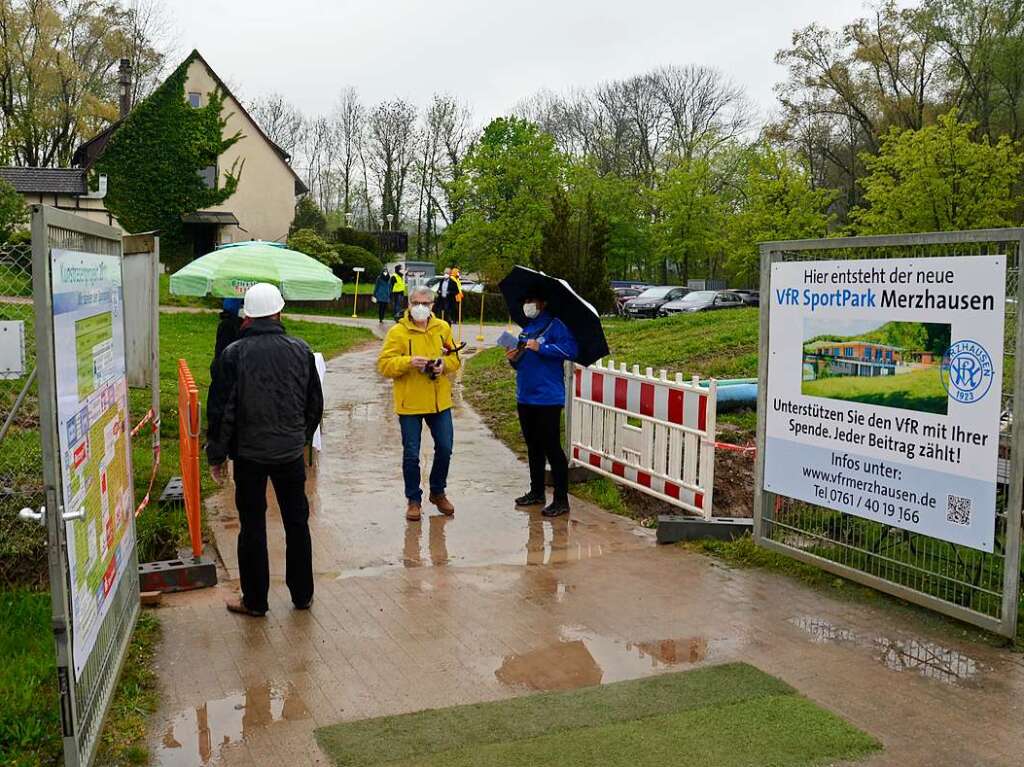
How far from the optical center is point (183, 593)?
616 centimetres

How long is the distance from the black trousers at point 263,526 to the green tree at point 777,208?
40.9 m

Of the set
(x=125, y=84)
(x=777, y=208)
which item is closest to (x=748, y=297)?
(x=777, y=208)

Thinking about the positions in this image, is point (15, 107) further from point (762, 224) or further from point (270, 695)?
point (270, 695)

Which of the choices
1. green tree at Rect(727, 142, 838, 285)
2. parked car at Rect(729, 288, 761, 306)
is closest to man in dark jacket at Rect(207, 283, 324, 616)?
parked car at Rect(729, 288, 761, 306)

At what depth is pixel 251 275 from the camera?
37.2ft

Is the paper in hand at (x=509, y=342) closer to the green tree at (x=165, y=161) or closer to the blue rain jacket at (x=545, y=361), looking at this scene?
the blue rain jacket at (x=545, y=361)

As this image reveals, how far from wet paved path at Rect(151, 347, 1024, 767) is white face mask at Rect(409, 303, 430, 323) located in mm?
1636

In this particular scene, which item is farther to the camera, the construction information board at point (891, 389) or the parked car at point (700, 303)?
the parked car at point (700, 303)

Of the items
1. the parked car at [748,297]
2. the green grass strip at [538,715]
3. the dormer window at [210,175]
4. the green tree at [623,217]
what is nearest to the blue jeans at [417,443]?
the green grass strip at [538,715]

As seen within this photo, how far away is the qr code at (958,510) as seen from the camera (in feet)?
17.3

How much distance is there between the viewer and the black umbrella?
8.16 metres

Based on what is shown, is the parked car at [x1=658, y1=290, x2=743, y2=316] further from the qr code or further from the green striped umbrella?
the qr code

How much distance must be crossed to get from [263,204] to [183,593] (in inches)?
1727

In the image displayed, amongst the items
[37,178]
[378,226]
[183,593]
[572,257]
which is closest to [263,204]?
[37,178]
